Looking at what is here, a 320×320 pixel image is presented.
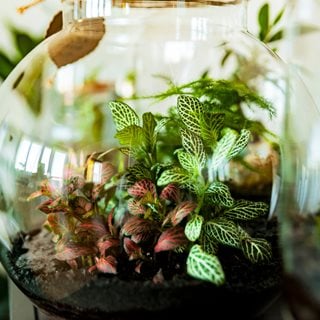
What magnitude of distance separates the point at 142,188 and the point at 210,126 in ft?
0.28

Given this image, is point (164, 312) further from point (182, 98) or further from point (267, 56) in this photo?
point (267, 56)

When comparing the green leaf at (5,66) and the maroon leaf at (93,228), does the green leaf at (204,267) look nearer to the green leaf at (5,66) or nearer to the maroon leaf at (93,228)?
the maroon leaf at (93,228)

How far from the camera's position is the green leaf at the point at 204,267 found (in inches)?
17.1

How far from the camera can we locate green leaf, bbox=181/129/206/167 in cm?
52

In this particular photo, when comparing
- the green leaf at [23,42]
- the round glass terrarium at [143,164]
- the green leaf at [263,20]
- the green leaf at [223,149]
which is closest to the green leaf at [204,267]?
the round glass terrarium at [143,164]

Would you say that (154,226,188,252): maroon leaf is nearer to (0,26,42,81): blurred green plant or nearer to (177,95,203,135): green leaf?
(177,95,203,135): green leaf

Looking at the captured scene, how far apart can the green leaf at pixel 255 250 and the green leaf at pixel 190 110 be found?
109 millimetres

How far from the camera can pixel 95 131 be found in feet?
2.08

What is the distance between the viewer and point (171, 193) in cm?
51

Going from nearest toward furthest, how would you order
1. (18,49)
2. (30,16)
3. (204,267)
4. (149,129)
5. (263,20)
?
1. (204,267)
2. (149,129)
3. (263,20)
4. (18,49)
5. (30,16)

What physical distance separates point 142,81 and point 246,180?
0.17 meters

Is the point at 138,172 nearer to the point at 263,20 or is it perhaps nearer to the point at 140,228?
the point at 140,228

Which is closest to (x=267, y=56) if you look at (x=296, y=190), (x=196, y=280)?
(x=296, y=190)

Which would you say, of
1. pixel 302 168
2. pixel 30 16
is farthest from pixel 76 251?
pixel 30 16
